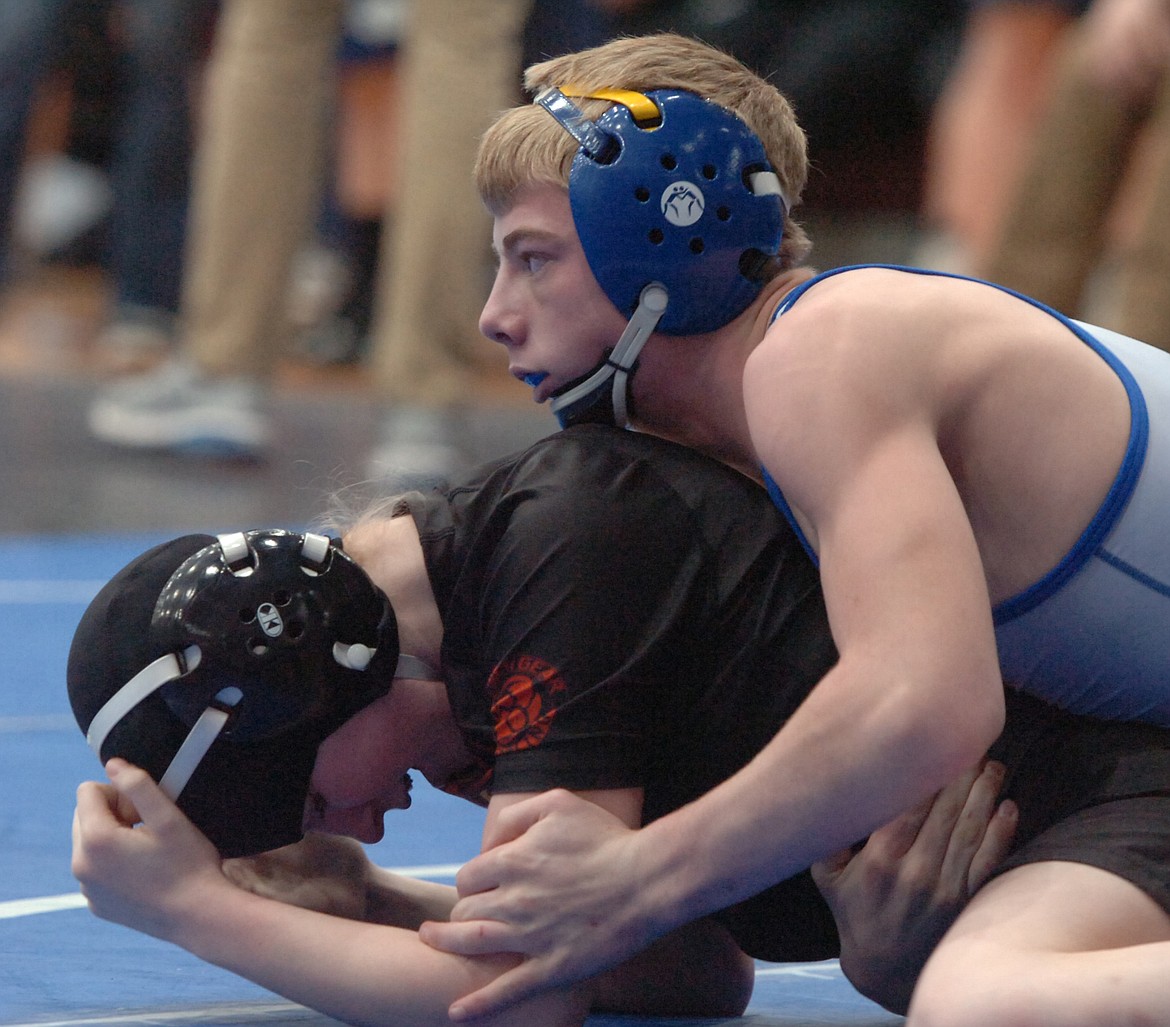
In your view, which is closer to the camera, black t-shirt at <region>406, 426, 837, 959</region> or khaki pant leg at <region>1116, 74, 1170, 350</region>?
black t-shirt at <region>406, 426, 837, 959</region>

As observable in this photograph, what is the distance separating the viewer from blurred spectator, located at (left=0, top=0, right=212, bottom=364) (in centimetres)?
710

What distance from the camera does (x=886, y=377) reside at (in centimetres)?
222

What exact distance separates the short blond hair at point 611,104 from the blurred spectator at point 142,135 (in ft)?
15.4

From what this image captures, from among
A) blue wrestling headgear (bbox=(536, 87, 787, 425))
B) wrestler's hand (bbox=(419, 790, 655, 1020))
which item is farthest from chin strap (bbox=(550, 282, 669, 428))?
wrestler's hand (bbox=(419, 790, 655, 1020))

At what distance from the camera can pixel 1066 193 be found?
607 cm

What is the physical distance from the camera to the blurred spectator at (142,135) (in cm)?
710

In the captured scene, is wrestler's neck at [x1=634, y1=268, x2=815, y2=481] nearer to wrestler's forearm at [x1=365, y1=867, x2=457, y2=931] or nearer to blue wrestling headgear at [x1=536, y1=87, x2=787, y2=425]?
blue wrestling headgear at [x1=536, y1=87, x2=787, y2=425]

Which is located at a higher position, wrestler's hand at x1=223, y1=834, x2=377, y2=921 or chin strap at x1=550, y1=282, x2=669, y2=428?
chin strap at x1=550, y1=282, x2=669, y2=428

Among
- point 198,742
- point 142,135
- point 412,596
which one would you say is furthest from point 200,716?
point 142,135

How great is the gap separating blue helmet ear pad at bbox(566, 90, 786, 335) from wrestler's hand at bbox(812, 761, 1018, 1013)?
0.70 m

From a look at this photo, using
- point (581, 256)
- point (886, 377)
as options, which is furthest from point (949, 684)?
point (581, 256)

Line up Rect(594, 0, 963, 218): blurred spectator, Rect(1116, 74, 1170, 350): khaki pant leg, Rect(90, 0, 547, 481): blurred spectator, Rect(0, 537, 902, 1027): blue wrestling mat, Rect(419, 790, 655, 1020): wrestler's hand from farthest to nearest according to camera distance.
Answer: Rect(594, 0, 963, 218): blurred spectator → Rect(90, 0, 547, 481): blurred spectator → Rect(1116, 74, 1170, 350): khaki pant leg → Rect(0, 537, 902, 1027): blue wrestling mat → Rect(419, 790, 655, 1020): wrestler's hand

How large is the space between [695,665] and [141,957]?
0.88 m

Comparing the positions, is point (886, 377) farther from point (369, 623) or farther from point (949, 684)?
point (369, 623)
